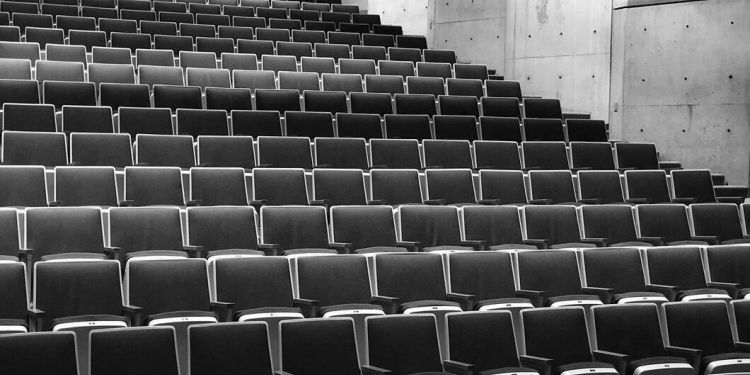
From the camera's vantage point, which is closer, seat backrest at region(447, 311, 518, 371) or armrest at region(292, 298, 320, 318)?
seat backrest at region(447, 311, 518, 371)

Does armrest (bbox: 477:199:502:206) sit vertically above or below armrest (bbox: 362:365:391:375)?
above

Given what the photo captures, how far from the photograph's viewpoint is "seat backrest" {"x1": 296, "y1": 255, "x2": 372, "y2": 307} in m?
1.43

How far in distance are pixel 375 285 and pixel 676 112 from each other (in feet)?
5.35

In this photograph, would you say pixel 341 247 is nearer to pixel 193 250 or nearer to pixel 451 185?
pixel 193 250

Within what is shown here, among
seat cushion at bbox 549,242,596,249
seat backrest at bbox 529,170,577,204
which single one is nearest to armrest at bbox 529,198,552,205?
seat backrest at bbox 529,170,577,204

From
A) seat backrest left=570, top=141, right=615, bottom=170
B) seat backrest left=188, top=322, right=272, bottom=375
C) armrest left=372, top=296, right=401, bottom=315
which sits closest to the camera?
seat backrest left=188, top=322, right=272, bottom=375

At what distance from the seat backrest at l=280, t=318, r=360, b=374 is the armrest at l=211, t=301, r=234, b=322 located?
184 millimetres

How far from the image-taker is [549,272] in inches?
62.2

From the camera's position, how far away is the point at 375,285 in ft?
4.87

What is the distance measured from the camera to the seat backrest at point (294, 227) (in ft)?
5.51

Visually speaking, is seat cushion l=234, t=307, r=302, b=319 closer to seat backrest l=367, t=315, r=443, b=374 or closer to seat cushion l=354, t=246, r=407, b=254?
seat backrest l=367, t=315, r=443, b=374

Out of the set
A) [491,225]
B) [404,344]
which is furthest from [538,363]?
[491,225]

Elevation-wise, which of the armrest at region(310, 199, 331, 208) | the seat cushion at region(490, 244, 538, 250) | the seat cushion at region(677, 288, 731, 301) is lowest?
the seat cushion at region(677, 288, 731, 301)

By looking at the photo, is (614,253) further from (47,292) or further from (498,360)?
(47,292)
